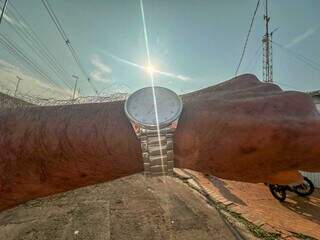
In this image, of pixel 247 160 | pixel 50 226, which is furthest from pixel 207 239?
pixel 247 160

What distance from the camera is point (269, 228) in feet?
19.5

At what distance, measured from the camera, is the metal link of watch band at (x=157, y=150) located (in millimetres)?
1082

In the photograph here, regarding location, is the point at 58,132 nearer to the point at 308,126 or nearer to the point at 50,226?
the point at 308,126

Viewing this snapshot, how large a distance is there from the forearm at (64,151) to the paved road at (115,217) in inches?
152

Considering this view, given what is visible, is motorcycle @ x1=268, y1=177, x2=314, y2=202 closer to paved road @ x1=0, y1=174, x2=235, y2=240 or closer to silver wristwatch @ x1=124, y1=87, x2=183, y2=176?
paved road @ x1=0, y1=174, x2=235, y2=240

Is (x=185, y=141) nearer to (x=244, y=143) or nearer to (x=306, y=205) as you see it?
(x=244, y=143)

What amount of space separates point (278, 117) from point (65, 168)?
987 mm

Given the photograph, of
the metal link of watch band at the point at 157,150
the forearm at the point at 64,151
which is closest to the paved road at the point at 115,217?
the forearm at the point at 64,151

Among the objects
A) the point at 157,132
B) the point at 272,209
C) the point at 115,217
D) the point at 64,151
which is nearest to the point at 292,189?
the point at 272,209

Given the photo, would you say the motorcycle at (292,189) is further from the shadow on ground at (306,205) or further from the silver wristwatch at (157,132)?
the silver wristwatch at (157,132)

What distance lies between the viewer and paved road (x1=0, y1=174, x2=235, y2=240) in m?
4.77

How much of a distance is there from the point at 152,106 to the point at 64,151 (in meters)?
0.47

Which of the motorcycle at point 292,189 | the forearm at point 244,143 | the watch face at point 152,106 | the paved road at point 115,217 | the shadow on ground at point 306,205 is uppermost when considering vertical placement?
the watch face at point 152,106

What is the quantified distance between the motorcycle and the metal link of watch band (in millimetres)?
10491
